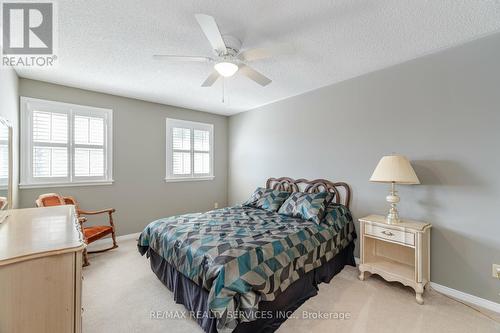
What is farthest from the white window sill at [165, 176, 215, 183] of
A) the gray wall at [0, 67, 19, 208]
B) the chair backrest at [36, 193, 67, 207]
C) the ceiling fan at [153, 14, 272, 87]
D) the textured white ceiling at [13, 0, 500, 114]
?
the ceiling fan at [153, 14, 272, 87]

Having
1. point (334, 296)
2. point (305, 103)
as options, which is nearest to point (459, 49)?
point (305, 103)

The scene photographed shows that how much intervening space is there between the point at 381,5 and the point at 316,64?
98 centimetres

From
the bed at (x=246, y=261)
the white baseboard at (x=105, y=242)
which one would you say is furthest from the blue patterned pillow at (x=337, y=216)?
the white baseboard at (x=105, y=242)

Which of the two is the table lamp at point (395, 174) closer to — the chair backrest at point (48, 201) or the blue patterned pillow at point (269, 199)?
the blue patterned pillow at point (269, 199)

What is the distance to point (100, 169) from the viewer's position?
365 centimetres

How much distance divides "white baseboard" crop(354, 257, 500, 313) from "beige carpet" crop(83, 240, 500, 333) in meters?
0.09

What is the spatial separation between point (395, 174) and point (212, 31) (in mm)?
2234

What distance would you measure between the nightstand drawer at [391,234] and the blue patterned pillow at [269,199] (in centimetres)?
A: 121

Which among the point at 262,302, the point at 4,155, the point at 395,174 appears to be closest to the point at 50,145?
the point at 4,155

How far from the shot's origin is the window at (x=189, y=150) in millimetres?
4418

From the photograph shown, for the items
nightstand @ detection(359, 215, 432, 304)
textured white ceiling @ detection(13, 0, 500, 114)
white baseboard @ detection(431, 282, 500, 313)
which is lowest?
white baseboard @ detection(431, 282, 500, 313)

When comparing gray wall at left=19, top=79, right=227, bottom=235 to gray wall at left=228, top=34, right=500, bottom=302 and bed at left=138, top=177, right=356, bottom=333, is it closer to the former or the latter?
bed at left=138, top=177, right=356, bottom=333

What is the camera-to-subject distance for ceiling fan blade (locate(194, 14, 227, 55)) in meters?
1.50

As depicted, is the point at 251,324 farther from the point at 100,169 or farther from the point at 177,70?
the point at 100,169
